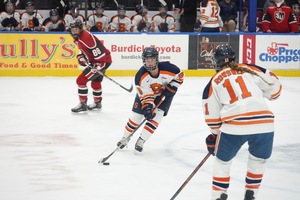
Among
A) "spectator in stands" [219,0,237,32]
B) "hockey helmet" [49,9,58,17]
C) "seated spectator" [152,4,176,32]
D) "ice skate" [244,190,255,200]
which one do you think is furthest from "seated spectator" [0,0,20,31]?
"ice skate" [244,190,255,200]

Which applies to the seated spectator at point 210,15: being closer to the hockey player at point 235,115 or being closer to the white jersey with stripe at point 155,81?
the white jersey with stripe at point 155,81

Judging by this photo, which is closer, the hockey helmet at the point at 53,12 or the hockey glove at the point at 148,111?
the hockey glove at the point at 148,111

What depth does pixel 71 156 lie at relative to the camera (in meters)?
5.27

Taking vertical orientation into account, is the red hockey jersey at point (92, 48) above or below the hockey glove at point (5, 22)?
below

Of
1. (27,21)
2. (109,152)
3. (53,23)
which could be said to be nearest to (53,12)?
(53,23)

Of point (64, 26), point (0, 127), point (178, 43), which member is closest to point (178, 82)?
point (0, 127)

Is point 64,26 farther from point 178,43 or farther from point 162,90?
point 162,90

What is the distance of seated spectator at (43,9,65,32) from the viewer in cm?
1109

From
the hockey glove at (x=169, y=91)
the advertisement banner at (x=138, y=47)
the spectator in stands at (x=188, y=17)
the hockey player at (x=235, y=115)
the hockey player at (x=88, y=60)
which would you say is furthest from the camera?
the spectator in stands at (x=188, y=17)

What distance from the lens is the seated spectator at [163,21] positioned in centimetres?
1153

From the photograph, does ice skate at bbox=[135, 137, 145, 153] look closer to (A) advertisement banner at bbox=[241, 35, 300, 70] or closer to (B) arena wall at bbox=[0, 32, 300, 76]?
(B) arena wall at bbox=[0, 32, 300, 76]

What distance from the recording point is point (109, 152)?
5.44 meters

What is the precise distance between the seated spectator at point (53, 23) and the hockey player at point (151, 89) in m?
5.99

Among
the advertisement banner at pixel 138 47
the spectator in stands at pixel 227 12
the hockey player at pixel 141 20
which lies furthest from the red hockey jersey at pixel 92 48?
the spectator in stands at pixel 227 12
